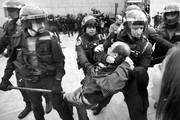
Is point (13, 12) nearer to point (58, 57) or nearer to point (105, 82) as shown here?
point (58, 57)

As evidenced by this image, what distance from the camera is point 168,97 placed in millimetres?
788

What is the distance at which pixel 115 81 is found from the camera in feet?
5.70

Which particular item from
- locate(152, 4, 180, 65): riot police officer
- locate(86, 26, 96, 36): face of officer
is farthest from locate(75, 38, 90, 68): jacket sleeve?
locate(152, 4, 180, 65): riot police officer

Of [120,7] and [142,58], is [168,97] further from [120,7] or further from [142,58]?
[120,7]

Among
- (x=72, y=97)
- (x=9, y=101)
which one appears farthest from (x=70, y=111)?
(x=9, y=101)

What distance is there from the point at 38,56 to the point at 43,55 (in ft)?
0.21

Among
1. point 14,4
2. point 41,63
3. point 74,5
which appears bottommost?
point 41,63

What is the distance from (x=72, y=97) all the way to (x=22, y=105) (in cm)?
208

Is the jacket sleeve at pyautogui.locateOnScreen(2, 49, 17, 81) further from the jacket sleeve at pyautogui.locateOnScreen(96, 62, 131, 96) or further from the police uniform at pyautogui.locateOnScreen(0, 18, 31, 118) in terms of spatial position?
the jacket sleeve at pyautogui.locateOnScreen(96, 62, 131, 96)

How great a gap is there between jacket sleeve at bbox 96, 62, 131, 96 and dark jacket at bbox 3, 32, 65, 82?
0.84 meters

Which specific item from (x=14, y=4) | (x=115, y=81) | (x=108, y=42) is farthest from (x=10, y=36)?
(x=115, y=81)

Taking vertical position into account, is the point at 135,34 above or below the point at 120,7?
below

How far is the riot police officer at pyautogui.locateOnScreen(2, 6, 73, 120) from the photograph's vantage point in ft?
7.61

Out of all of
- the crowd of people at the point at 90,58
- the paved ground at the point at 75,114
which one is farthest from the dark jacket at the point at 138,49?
the paved ground at the point at 75,114
